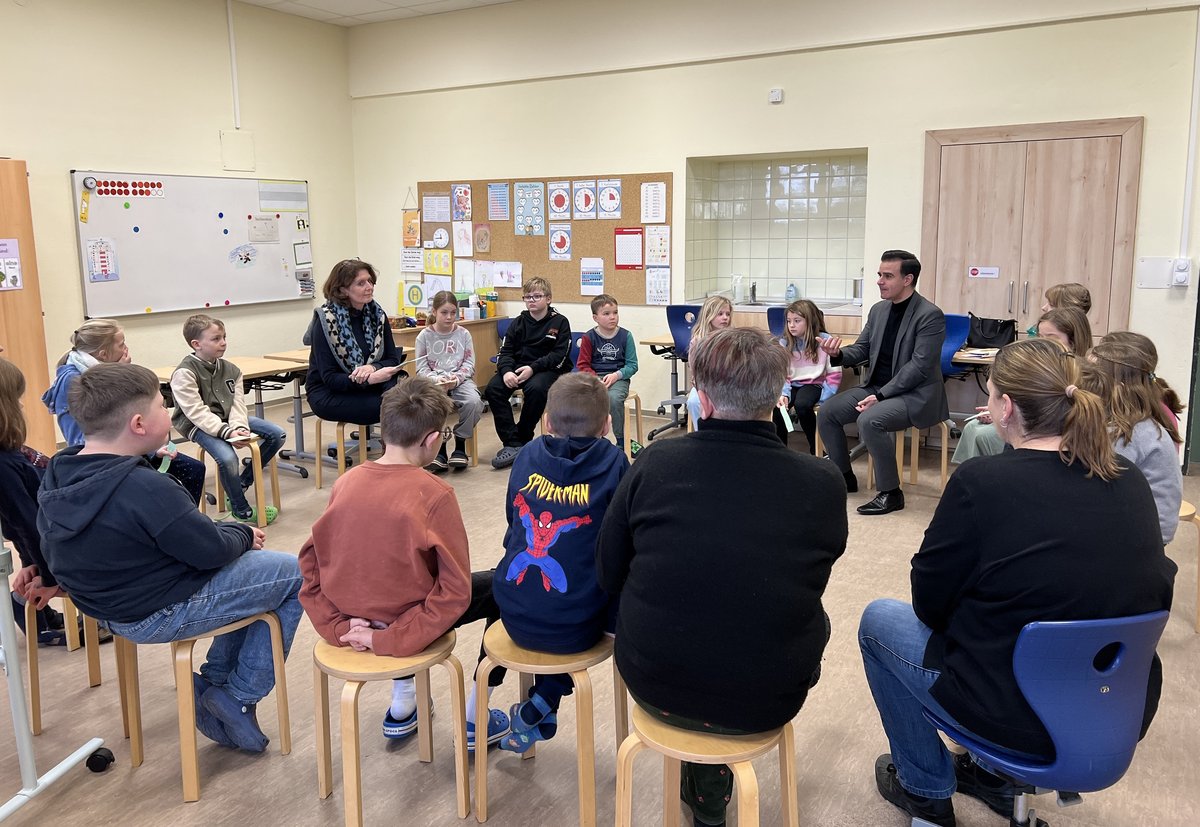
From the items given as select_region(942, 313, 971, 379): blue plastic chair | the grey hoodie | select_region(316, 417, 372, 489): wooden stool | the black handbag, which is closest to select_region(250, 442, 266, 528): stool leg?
select_region(316, 417, 372, 489): wooden stool

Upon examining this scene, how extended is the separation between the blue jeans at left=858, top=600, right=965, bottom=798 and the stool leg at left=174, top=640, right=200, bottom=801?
160 cm

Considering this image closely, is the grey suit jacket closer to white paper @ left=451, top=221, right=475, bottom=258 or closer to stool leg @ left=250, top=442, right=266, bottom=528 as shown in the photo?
stool leg @ left=250, top=442, right=266, bottom=528

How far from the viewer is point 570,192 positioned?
23.2 feet

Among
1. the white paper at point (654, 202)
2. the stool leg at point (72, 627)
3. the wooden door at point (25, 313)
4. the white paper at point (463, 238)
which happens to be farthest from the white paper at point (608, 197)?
the stool leg at point (72, 627)

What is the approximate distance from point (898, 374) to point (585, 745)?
3.26 meters

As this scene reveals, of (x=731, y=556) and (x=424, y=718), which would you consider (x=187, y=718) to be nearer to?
(x=424, y=718)

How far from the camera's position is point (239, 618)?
2.31 metres

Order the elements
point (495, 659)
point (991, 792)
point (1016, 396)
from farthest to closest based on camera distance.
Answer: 1. point (991, 792)
2. point (495, 659)
3. point (1016, 396)

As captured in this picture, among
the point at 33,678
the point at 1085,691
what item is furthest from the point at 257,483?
the point at 1085,691

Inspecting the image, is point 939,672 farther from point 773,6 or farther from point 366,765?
point 773,6

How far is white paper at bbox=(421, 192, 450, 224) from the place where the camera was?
25.2 ft

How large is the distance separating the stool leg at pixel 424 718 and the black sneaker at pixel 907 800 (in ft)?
3.78

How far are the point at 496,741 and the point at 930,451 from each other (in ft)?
13.9

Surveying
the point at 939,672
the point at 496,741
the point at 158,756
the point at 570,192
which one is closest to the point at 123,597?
the point at 158,756
